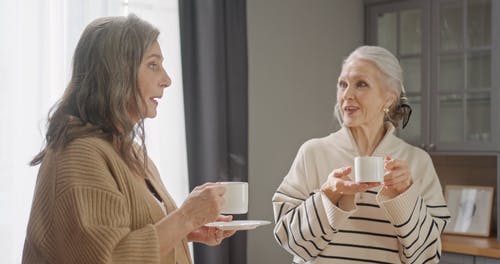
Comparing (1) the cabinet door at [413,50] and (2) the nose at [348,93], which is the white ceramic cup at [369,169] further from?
(1) the cabinet door at [413,50]

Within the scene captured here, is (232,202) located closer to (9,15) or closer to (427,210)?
(427,210)

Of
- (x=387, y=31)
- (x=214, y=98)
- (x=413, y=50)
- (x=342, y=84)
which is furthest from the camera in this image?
(x=387, y=31)

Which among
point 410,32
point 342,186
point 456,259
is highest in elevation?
point 410,32

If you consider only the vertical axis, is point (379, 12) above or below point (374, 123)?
above

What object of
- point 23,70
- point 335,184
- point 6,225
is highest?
point 23,70

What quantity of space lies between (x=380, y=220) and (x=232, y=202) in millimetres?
562

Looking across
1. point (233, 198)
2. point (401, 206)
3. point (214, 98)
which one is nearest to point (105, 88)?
point (233, 198)

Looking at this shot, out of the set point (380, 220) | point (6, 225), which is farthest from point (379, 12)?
point (6, 225)

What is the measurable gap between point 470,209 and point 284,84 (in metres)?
1.31

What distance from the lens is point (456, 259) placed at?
10.7 ft

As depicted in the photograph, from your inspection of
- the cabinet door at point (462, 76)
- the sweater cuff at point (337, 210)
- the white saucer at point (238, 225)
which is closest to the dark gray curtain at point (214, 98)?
the sweater cuff at point (337, 210)

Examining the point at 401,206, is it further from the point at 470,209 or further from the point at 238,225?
the point at 470,209

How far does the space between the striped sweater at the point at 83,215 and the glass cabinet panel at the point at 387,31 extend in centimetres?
291

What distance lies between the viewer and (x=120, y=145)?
1.36 meters
